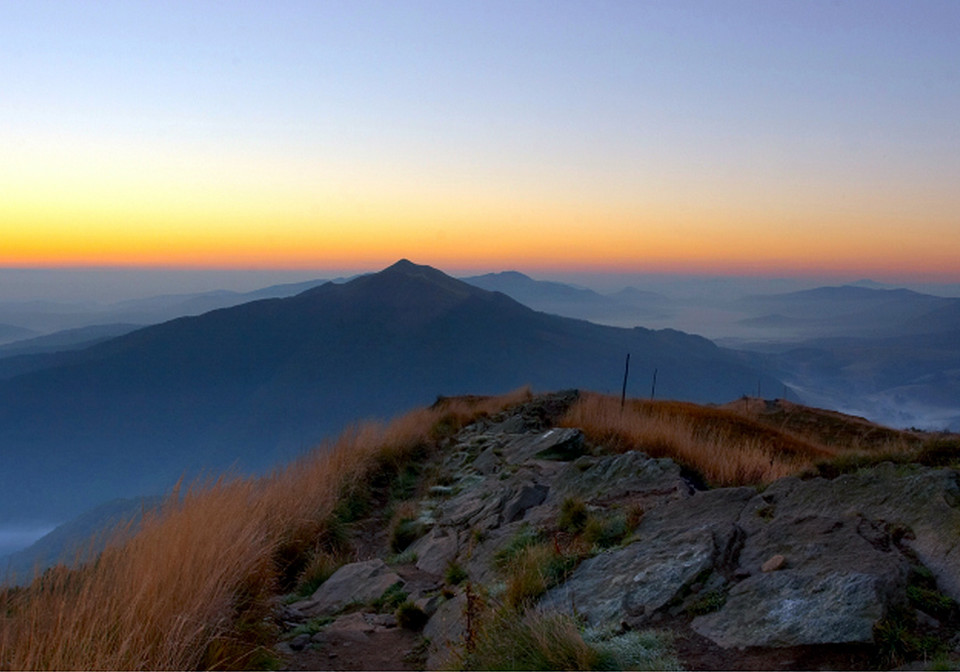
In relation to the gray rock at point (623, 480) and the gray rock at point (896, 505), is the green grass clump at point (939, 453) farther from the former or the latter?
the gray rock at point (623, 480)

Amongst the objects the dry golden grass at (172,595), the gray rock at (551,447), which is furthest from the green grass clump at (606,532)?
the gray rock at (551,447)

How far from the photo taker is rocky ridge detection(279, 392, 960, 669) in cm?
336

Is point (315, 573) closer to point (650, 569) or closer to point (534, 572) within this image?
point (534, 572)

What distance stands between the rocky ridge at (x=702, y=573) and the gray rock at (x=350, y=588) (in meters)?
0.02

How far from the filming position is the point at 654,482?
6.68 m

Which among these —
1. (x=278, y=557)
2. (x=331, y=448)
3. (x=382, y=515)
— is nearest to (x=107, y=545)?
(x=278, y=557)

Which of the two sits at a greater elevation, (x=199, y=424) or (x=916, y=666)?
(x=916, y=666)

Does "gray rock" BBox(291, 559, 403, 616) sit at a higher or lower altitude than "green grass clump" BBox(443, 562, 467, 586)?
lower

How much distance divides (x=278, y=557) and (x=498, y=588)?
10.3 feet

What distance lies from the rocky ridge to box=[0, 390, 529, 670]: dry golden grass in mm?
564

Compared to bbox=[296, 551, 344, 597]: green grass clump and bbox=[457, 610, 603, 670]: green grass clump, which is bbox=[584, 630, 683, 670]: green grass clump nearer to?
bbox=[457, 610, 603, 670]: green grass clump

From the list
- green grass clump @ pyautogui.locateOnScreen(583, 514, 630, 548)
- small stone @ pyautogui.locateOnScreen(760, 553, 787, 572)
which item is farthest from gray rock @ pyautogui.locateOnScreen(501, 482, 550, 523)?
small stone @ pyautogui.locateOnScreen(760, 553, 787, 572)

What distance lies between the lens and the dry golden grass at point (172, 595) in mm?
3309

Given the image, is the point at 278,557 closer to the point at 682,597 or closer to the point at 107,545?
the point at 107,545
